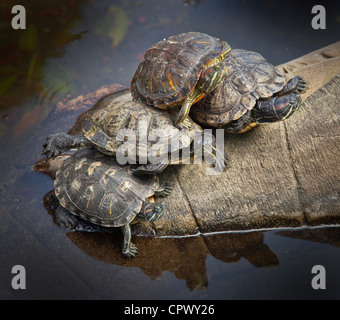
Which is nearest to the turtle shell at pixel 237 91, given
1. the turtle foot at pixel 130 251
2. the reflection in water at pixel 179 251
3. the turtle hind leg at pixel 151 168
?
the turtle hind leg at pixel 151 168

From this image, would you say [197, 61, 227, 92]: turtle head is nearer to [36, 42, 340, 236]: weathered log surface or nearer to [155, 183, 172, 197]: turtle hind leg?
[36, 42, 340, 236]: weathered log surface

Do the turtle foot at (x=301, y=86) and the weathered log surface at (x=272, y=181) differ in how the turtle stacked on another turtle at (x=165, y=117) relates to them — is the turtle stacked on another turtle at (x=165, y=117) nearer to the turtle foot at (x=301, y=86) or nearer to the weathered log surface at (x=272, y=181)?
the turtle foot at (x=301, y=86)

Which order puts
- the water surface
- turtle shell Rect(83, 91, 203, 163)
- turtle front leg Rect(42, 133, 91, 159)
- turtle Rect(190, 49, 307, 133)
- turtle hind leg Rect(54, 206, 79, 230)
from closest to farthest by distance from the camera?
the water surface, turtle shell Rect(83, 91, 203, 163), turtle Rect(190, 49, 307, 133), turtle hind leg Rect(54, 206, 79, 230), turtle front leg Rect(42, 133, 91, 159)

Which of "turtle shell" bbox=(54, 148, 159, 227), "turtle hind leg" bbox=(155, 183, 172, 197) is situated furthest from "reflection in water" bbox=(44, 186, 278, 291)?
"turtle hind leg" bbox=(155, 183, 172, 197)

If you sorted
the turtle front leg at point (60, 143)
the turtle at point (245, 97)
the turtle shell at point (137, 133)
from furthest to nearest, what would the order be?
the turtle front leg at point (60, 143)
the turtle at point (245, 97)
the turtle shell at point (137, 133)

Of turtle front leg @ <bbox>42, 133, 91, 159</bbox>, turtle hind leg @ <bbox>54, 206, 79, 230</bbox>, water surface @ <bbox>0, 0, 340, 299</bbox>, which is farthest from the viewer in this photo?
turtle front leg @ <bbox>42, 133, 91, 159</bbox>

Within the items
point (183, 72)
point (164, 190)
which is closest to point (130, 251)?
point (164, 190)
